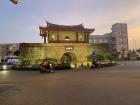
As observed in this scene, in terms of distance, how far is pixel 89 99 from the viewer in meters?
9.77

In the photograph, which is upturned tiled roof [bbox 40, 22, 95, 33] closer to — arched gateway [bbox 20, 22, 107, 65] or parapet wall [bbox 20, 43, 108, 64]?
arched gateway [bbox 20, 22, 107, 65]

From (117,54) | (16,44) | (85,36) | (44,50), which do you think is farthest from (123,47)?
(44,50)

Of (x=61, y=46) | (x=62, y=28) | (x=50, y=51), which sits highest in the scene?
(x=62, y=28)

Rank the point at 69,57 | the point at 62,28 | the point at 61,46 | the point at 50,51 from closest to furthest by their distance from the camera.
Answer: the point at 50,51
the point at 61,46
the point at 69,57
the point at 62,28

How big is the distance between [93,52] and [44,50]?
9.81 metres

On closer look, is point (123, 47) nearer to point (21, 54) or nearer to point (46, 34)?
point (46, 34)

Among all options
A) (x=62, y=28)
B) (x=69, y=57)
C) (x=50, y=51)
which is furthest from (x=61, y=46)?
(x=62, y=28)

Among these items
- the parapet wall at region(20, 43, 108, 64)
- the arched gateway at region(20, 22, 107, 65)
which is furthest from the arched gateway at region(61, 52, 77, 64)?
the parapet wall at region(20, 43, 108, 64)

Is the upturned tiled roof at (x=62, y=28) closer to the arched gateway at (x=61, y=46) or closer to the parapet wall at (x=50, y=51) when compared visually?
the arched gateway at (x=61, y=46)

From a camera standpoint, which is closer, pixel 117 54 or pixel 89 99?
pixel 89 99

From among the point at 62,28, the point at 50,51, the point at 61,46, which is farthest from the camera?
the point at 62,28

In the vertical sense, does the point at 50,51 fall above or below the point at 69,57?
above

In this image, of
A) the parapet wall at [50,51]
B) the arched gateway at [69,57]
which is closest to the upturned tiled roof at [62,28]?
the parapet wall at [50,51]

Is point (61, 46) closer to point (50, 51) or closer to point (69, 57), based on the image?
point (50, 51)
